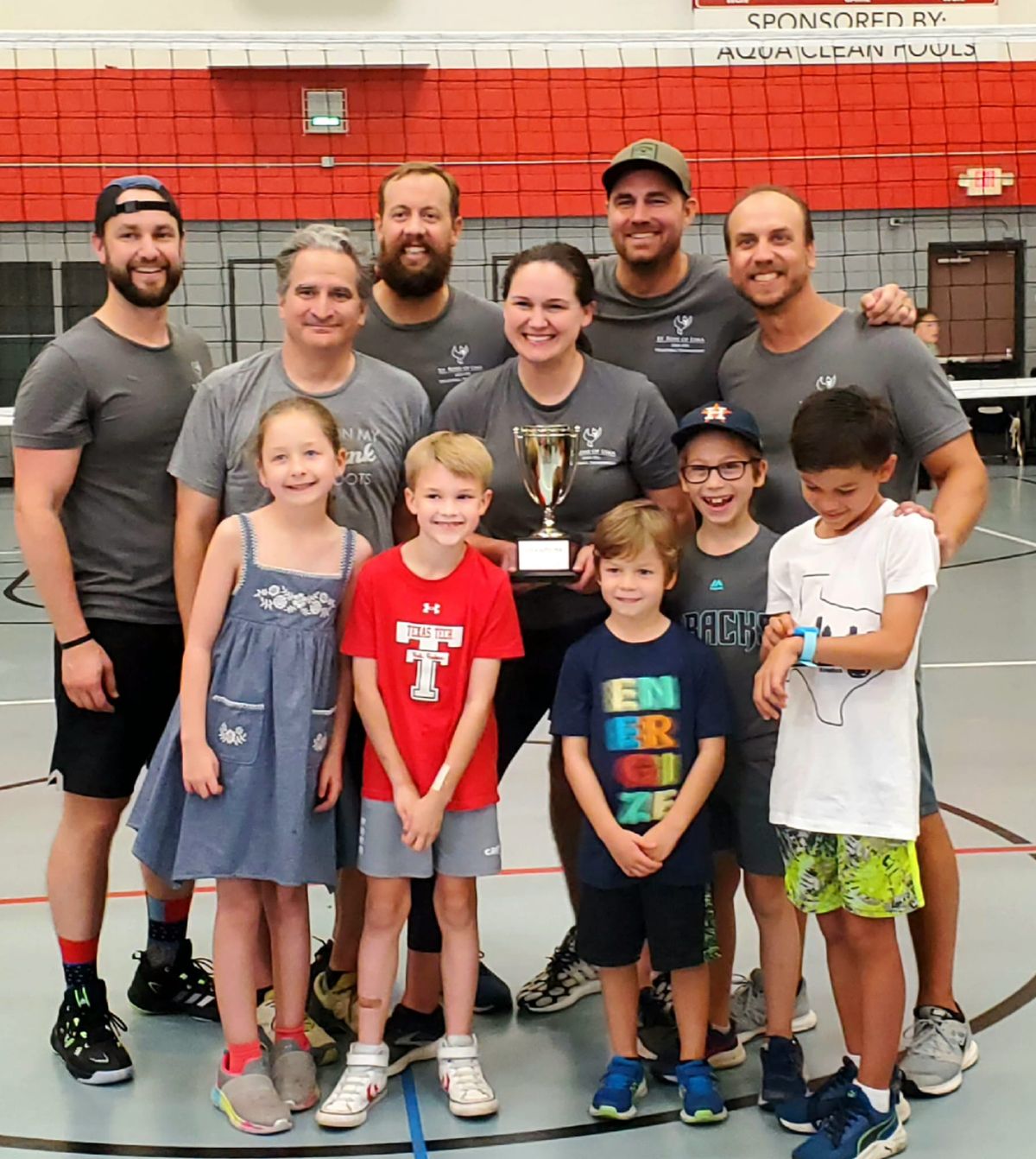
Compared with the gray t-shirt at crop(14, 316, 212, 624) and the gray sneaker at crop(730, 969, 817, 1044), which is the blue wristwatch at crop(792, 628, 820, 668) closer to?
the gray sneaker at crop(730, 969, 817, 1044)

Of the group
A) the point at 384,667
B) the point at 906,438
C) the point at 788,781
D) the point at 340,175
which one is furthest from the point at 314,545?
the point at 340,175

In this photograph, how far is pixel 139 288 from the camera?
324cm

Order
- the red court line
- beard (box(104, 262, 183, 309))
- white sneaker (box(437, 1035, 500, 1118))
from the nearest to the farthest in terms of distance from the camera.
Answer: white sneaker (box(437, 1035, 500, 1118))
beard (box(104, 262, 183, 309))
the red court line

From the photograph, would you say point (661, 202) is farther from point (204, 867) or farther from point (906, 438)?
point (204, 867)

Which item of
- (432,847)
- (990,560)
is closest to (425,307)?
(432,847)

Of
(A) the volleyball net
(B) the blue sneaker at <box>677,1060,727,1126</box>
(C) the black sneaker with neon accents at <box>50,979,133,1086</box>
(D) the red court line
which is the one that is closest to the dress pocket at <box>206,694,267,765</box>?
(C) the black sneaker with neon accents at <box>50,979,133,1086</box>

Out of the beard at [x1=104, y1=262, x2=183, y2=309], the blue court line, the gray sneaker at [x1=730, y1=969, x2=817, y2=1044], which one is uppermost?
the beard at [x1=104, y1=262, x2=183, y2=309]

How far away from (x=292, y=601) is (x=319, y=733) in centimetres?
28

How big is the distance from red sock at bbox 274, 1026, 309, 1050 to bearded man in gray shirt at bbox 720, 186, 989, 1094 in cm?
130

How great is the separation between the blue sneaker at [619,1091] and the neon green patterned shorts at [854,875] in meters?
0.54

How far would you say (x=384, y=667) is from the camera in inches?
118

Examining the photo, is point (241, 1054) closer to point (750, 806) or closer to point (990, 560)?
point (750, 806)

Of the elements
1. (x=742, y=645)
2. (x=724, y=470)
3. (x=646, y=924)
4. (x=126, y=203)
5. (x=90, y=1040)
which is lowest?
(x=90, y=1040)

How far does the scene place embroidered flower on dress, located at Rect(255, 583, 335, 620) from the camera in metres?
3.00
